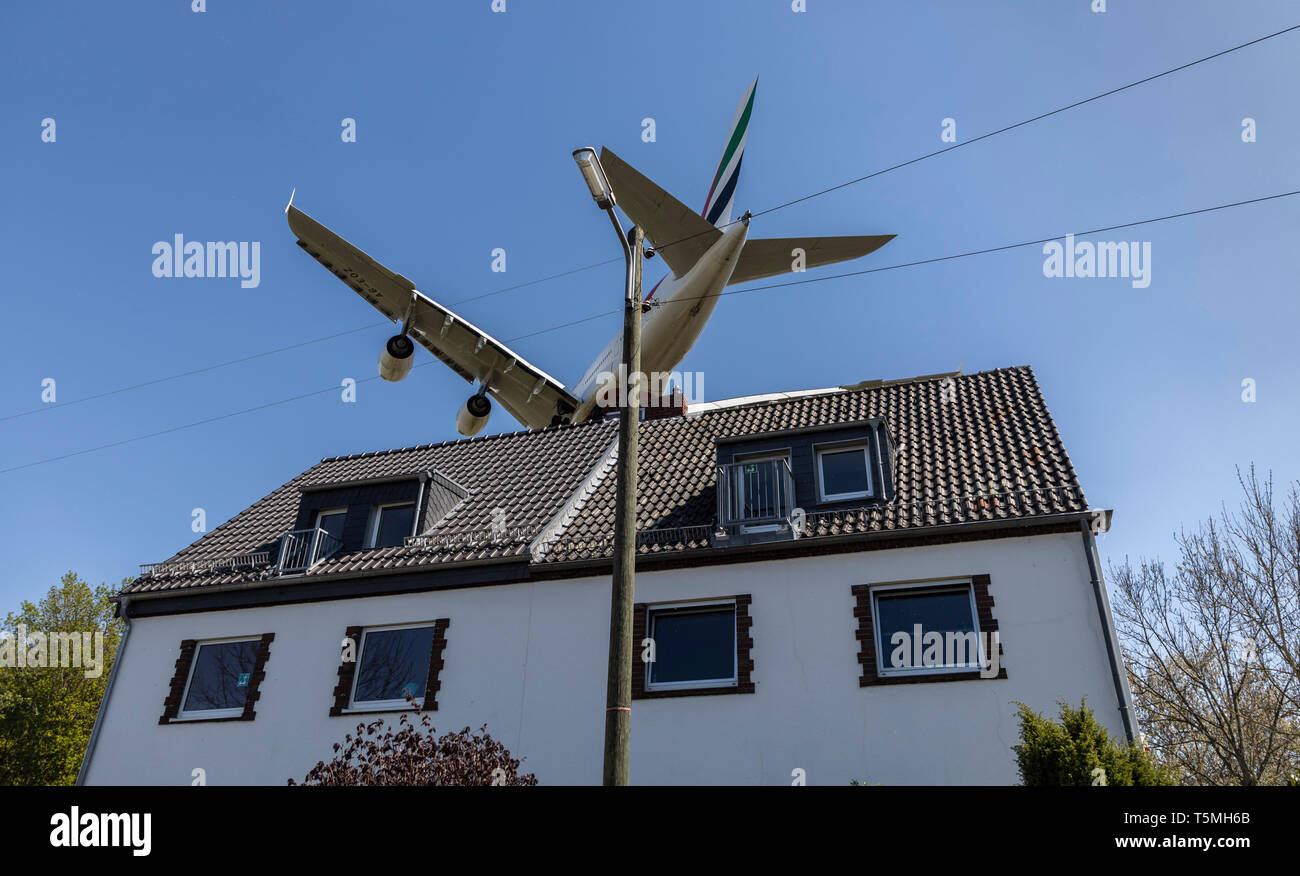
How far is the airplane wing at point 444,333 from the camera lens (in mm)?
27625

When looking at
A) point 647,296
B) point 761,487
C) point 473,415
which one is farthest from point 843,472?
point 473,415

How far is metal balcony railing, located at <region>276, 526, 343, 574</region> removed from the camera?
53.8 ft

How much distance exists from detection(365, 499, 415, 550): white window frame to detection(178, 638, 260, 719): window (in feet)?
8.46

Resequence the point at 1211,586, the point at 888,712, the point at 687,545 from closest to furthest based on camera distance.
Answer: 1. the point at 888,712
2. the point at 687,545
3. the point at 1211,586

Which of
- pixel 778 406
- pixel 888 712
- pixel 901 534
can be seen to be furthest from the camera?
pixel 778 406

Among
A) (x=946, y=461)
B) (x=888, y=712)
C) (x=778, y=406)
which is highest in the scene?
(x=778, y=406)

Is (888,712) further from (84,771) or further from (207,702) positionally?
(84,771)

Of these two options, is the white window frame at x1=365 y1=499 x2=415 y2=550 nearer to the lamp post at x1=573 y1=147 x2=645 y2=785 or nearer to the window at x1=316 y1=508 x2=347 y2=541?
the window at x1=316 y1=508 x2=347 y2=541

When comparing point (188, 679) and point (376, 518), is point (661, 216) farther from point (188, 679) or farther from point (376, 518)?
point (188, 679)

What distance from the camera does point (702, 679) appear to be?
13164 mm
